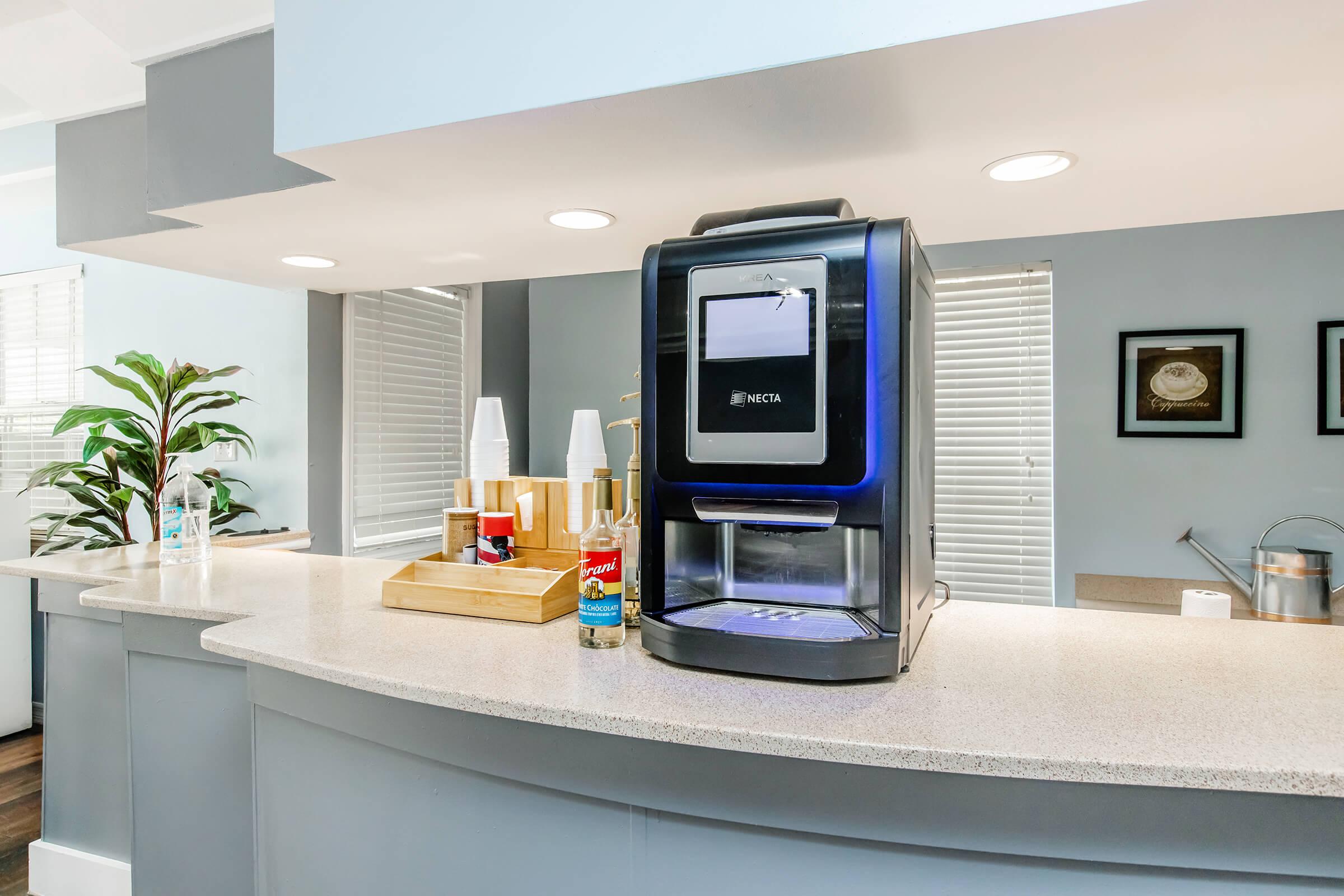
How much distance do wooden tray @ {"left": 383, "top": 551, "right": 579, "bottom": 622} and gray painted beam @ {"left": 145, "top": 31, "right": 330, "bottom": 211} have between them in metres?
0.89

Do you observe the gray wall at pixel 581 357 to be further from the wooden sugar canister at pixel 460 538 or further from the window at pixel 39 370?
the window at pixel 39 370

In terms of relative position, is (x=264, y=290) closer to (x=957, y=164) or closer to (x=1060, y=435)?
(x=957, y=164)

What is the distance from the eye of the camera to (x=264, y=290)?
2.91 metres

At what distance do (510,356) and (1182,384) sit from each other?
10.5 feet

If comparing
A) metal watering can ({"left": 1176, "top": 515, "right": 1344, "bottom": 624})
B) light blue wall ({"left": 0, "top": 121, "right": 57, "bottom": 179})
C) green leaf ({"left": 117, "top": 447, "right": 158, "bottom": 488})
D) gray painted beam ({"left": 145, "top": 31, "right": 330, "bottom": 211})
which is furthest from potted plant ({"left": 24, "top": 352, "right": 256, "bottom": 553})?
metal watering can ({"left": 1176, "top": 515, "right": 1344, "bottom": 624})

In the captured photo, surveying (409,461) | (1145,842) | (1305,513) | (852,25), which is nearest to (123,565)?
(409,461)

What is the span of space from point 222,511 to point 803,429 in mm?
2421

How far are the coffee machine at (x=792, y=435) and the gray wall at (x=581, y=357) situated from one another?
245cm

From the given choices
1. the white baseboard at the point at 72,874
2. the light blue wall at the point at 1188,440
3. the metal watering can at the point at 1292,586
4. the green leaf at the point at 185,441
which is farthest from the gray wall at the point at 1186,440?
the white baseboard at the point at 72,874

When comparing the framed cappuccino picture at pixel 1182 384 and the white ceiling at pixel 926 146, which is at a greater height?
the white ceiling at pixel 926 146

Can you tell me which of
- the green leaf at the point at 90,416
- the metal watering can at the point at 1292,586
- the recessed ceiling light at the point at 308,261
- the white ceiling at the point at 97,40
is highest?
the white ceiling at the point at 97,40

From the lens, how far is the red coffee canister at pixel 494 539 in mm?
1557

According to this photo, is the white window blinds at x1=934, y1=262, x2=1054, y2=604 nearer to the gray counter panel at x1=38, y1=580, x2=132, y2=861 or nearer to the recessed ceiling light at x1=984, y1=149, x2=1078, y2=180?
the recessed ceiling light at x1=984, y1=149, x2=1078, y2=180

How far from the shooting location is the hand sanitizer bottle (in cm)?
200
